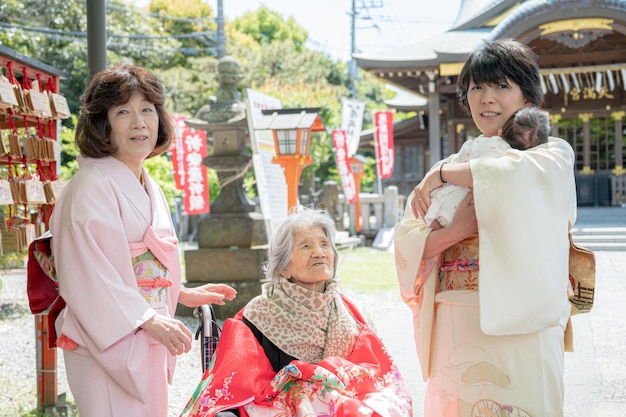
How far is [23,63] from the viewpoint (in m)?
3.28

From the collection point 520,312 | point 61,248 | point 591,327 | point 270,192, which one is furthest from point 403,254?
point 270,192

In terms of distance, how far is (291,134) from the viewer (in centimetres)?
756

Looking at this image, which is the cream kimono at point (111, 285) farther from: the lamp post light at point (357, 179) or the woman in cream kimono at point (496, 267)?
the lamp post light at point (357, 179)

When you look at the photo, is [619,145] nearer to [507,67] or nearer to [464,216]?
[507,67]

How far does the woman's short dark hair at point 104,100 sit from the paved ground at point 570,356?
7.49 ft

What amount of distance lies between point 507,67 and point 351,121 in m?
14.9

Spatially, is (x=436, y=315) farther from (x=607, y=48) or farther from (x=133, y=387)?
(x=607, y=48)

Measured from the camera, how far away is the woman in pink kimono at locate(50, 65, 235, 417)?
2129mm

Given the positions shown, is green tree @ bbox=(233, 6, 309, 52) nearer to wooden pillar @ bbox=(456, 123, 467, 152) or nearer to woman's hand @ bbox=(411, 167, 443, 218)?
wooden pillar @ bbox=(456, 123, 467, 152)

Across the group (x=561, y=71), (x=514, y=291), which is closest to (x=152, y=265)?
(x=514, y=291)

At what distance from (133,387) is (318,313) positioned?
770 millimetres

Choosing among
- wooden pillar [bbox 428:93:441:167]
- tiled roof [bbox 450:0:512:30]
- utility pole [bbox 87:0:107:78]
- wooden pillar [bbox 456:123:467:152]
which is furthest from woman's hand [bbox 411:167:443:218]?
tiled roof [bbox 450:0:512:30]

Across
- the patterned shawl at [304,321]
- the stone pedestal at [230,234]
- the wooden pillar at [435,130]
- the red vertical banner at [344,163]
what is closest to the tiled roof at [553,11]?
the wooden pillar at [435,130]

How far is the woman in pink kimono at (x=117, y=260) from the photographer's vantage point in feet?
6.98
